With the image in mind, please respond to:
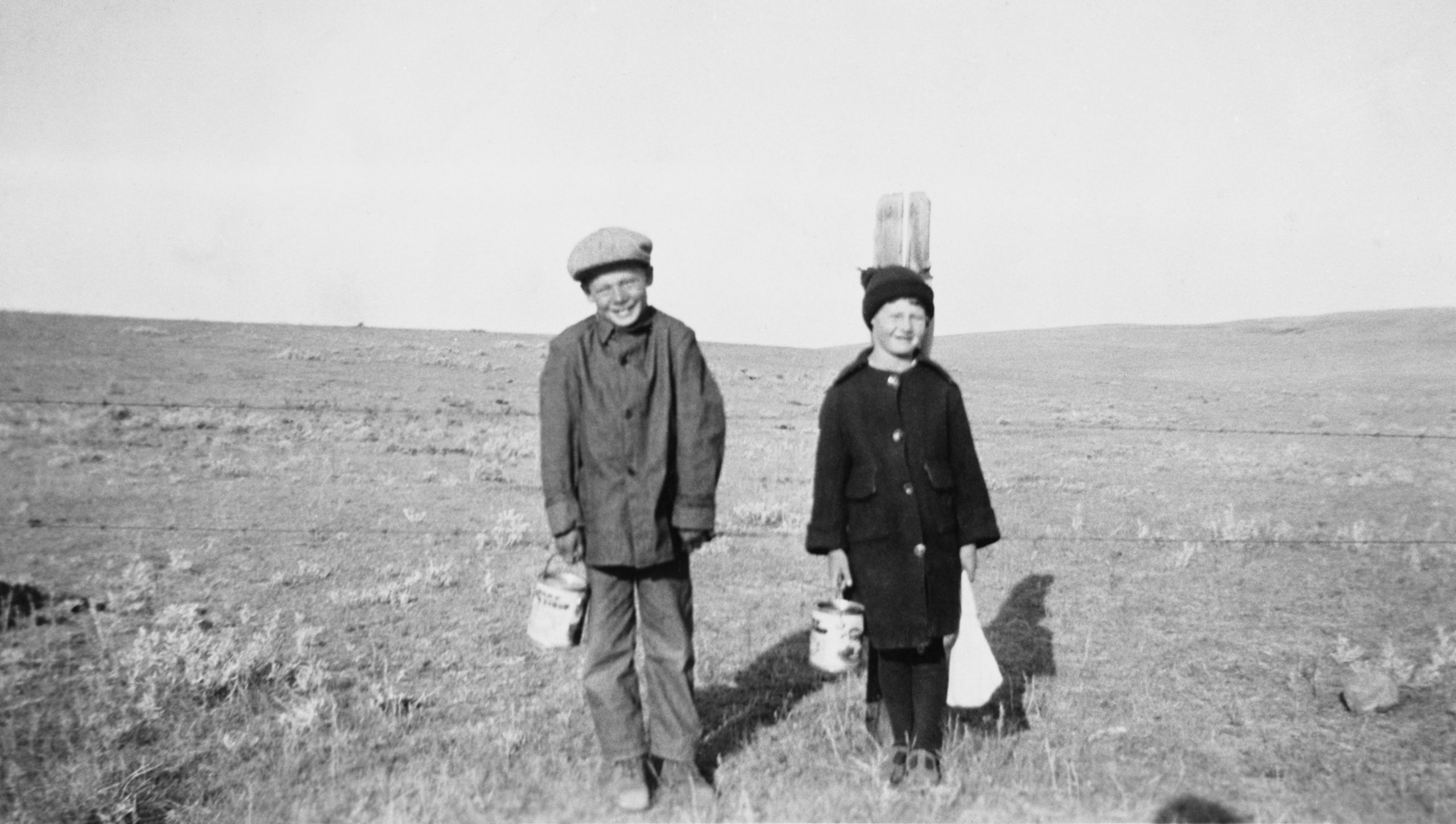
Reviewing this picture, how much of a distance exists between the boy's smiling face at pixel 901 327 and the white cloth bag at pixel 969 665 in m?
0.93

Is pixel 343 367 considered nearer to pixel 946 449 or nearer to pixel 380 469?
pixel 380 469

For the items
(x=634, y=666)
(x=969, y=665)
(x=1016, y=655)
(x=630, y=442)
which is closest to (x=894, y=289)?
(x=630, y=442)

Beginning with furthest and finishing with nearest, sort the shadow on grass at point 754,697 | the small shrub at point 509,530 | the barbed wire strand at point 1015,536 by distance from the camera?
the small shrub at point 509,530 → the barbed wire strand at point 1015,536 → the shadow on grass at point 754,697

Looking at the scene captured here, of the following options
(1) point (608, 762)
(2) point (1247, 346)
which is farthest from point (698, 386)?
(2) point (1247, 346)

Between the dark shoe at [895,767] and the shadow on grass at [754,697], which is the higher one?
the dark shoe at [895,767]

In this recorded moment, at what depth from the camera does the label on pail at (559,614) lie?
4.04 metres

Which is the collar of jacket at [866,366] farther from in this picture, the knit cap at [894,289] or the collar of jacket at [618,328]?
the collar of jacket at [618,328]

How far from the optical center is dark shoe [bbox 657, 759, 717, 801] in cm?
408

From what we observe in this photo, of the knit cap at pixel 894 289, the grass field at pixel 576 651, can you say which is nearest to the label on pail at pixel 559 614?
the grass field at pixel 576 651

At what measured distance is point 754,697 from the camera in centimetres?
538

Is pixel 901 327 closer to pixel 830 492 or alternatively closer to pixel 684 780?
pixel 830 492

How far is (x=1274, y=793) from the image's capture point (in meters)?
4.21

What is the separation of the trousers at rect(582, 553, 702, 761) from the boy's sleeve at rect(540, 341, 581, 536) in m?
0.30

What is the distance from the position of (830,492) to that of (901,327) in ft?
2.35
